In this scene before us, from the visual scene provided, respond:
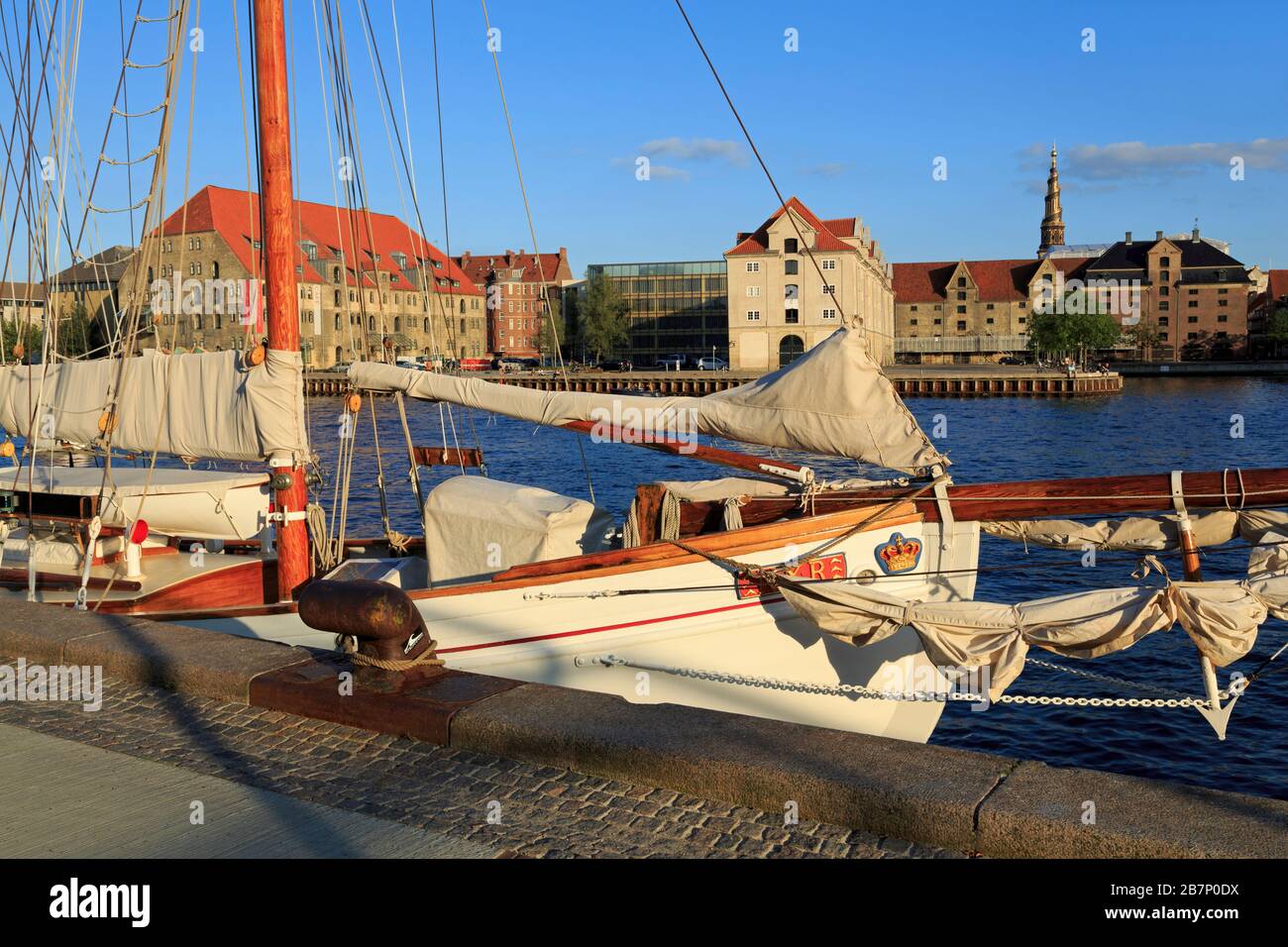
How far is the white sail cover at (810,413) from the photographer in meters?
10.0

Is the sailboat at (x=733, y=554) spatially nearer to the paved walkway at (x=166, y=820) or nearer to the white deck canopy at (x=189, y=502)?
the white deck canopy at (x=189, y=502)

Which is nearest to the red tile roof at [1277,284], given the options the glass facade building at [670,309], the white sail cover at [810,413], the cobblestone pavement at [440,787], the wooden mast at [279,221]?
the glass facade building at [670,309]

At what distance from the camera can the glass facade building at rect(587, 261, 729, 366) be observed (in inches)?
5551

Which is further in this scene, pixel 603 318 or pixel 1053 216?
pixel 1053 216

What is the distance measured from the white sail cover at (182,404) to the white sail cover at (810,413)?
2910 mm

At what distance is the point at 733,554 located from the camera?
A: 9.87m

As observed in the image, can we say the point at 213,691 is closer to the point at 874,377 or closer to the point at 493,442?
the point at 874,377

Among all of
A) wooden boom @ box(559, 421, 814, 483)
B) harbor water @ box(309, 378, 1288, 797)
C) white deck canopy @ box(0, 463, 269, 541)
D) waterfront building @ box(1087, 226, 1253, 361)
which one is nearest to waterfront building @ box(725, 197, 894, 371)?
harbor water @ box(309, 378, 1288, 797)

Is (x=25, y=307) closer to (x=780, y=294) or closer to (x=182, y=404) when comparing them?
(x=182, y=404)

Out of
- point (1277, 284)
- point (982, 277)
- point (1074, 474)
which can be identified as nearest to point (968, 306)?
point (982, 277)

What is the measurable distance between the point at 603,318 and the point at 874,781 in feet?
436

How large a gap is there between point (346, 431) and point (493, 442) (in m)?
A: 50.7

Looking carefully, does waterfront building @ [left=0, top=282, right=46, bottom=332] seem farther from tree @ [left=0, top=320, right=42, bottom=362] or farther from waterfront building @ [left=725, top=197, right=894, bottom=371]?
waterfront building @ [left=725, top=197, right=894, bottom=371]
